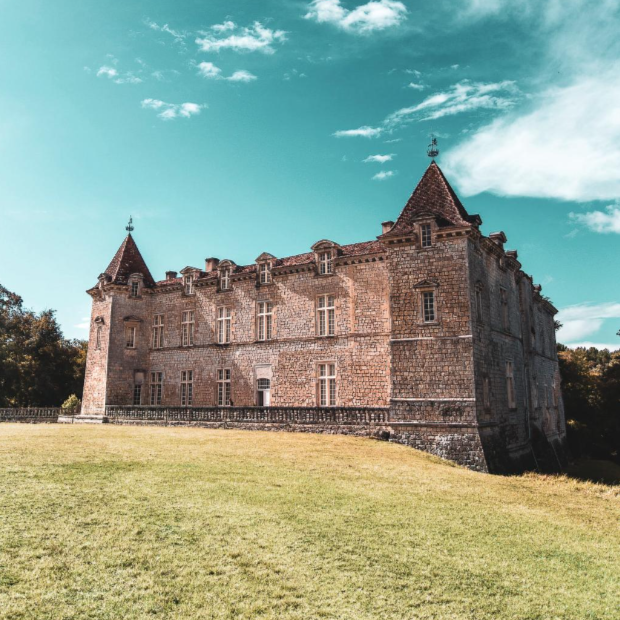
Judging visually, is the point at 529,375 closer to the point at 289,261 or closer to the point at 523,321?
the point at 523,321

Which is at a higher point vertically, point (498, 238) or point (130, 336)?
point (498, 238)

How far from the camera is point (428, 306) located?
22.7 meters

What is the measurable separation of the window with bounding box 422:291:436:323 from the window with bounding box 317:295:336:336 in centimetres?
628

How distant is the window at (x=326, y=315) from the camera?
27.9 metres

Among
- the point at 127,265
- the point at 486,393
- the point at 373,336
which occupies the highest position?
the point at 127,265

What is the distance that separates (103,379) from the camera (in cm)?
3347

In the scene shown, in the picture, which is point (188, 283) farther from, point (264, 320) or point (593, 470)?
point (593, 470)

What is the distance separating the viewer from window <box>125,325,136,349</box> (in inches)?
1374

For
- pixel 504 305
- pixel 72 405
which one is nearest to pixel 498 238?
pixel 504 305

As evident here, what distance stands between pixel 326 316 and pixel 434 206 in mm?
8169

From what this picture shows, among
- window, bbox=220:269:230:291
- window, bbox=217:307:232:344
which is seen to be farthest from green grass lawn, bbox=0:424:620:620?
window, bbox=220:269:230:291

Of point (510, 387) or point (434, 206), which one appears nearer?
point (434, 206)

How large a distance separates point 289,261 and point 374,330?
727 centimetres

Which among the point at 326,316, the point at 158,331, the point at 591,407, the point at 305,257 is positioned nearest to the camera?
the point at 326,316
